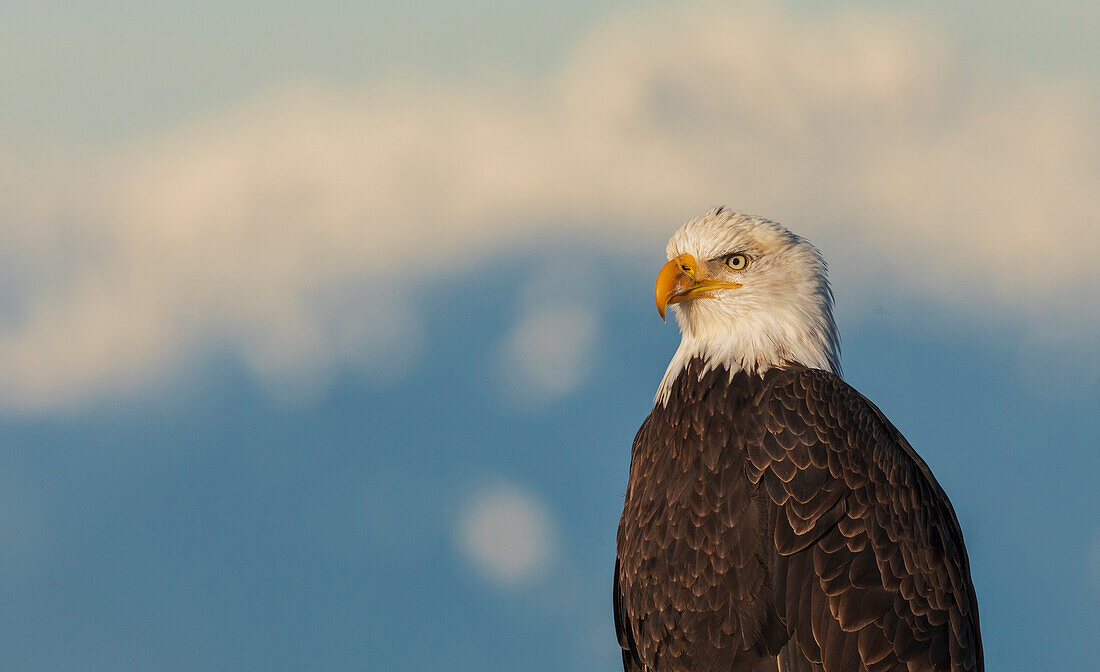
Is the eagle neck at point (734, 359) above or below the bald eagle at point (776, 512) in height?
above

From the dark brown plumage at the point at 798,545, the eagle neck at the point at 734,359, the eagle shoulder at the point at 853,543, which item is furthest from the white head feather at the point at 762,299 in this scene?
the eagle shoulder at the point at 853,543

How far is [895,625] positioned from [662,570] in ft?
3.74

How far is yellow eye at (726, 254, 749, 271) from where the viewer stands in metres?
6.43

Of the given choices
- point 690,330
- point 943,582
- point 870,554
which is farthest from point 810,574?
point 690,330

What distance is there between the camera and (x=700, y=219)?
6520mm

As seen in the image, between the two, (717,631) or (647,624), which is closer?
(717,631)

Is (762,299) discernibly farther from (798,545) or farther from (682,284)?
(798,545)

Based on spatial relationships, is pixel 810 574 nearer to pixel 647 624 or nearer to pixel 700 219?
pixel 647 624

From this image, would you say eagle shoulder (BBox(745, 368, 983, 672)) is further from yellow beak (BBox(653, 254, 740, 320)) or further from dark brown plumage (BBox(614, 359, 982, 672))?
yellow beak (BBox(653, 254, 740, 320))

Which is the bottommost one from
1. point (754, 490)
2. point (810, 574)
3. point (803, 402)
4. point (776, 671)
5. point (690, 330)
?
point (776, 671)

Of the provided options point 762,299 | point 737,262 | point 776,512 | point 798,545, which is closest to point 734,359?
point 762,299

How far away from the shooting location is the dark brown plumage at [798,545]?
5.59 metres

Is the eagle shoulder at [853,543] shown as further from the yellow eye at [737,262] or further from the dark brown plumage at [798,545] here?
the yellow eye at [737,262]

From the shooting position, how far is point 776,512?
566 centimetres
